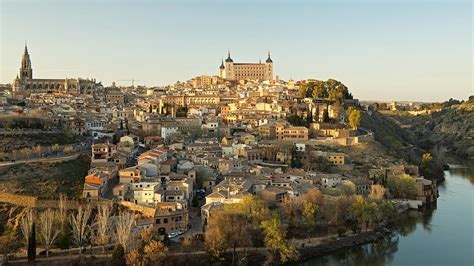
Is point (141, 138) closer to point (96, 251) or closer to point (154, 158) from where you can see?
point (154, 158)

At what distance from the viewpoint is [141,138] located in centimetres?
2255

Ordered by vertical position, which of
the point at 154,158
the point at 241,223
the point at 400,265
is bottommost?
the point at 400,265

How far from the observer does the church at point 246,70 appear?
49.5m

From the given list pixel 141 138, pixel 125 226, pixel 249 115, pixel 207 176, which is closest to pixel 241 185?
pixel 207 176

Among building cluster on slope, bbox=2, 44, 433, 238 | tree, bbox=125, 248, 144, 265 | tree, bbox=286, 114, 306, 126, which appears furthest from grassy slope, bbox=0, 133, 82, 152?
tree, bbox=286, 114, 306, 126

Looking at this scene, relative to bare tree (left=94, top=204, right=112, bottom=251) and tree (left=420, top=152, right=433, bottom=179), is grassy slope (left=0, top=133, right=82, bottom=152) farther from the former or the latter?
tree (left=420, top=152, right=433, bottom=179)

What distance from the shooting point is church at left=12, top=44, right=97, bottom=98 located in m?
38.7

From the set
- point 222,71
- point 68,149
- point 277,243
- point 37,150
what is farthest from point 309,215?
point 222,71

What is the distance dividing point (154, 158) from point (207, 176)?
6.00 feet

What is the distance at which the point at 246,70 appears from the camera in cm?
5006

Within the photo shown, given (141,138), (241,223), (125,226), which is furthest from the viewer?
(141,138)

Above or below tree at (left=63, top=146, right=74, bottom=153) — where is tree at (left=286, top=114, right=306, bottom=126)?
above

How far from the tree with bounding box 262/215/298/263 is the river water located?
25.6 inches

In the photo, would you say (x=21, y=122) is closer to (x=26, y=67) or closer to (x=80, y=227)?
(x=80, y=227)
